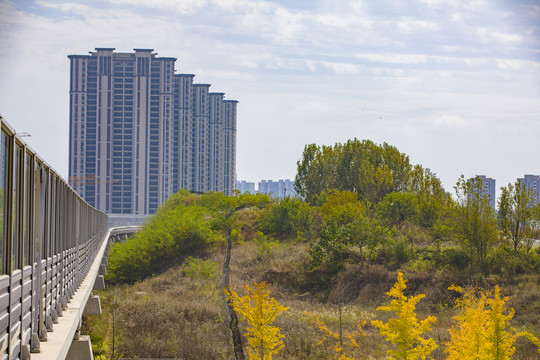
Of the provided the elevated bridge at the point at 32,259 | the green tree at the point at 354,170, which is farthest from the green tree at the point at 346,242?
the elevated bridge at the point at 32,259

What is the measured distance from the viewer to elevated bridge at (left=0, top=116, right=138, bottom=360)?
4.85 m

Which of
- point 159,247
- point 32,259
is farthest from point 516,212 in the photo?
point 32,259

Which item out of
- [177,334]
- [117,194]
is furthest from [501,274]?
[117,194]

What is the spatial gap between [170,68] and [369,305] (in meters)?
98.7

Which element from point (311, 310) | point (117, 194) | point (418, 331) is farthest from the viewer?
point (117, 194)

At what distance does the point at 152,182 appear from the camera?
116312mm

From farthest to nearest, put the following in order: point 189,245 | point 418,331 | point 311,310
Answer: point 189,245 → point 311,310 → point 418,331

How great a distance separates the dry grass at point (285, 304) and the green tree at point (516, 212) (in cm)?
356

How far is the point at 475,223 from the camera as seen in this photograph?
27.9 m

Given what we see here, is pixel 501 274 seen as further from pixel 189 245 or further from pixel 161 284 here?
pixel 189 245

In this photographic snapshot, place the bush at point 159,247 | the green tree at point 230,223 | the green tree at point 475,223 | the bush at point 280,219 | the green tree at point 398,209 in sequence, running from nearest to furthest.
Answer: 1. the green tree at point 230,223
2. the green tree at point 475,223
3. the bush at point 159,247
4. the green tree at point 398,209
5. the bush at point 280,219

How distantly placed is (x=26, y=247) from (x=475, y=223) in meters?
25.1

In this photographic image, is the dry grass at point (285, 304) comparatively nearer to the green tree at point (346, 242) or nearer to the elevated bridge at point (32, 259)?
the green tree at point (346, 242)

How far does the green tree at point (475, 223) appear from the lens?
2775 centimetres
